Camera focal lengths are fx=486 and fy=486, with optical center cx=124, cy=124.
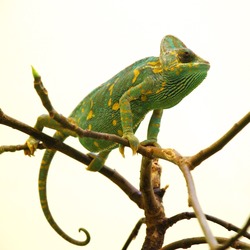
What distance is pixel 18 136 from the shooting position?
2381 mm

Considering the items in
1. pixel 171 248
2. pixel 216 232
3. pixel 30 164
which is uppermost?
pixel 30 164

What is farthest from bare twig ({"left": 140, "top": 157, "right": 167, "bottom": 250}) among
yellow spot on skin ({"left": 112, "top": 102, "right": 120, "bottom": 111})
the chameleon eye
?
the chameleon eye

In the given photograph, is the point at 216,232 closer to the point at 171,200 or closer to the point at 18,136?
the point at 171,200

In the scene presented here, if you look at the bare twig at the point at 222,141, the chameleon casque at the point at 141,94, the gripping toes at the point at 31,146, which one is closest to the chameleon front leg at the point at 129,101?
the chameleon casque at the point at 141,94

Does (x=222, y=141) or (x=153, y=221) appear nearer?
(x=222, y=141)

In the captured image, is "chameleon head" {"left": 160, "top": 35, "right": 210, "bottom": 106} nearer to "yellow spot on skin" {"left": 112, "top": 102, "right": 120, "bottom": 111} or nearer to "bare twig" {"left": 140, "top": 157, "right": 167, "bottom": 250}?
"yellow spot on skin" {"left": 112, "top": 102, "right": 120, "bottom": 111}

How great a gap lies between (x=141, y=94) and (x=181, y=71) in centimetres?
13

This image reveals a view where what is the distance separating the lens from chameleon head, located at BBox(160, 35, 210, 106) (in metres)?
1.30

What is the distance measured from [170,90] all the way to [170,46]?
151 mm

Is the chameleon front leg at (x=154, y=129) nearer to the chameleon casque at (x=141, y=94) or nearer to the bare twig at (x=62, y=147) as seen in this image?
the chameleon casque at (x=141, y=94)

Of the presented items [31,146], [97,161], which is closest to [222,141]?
[31,146]

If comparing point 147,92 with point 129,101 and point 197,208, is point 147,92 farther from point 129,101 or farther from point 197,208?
point 197,208

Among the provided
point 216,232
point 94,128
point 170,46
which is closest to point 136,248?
point 216,232

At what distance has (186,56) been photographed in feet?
4.42
